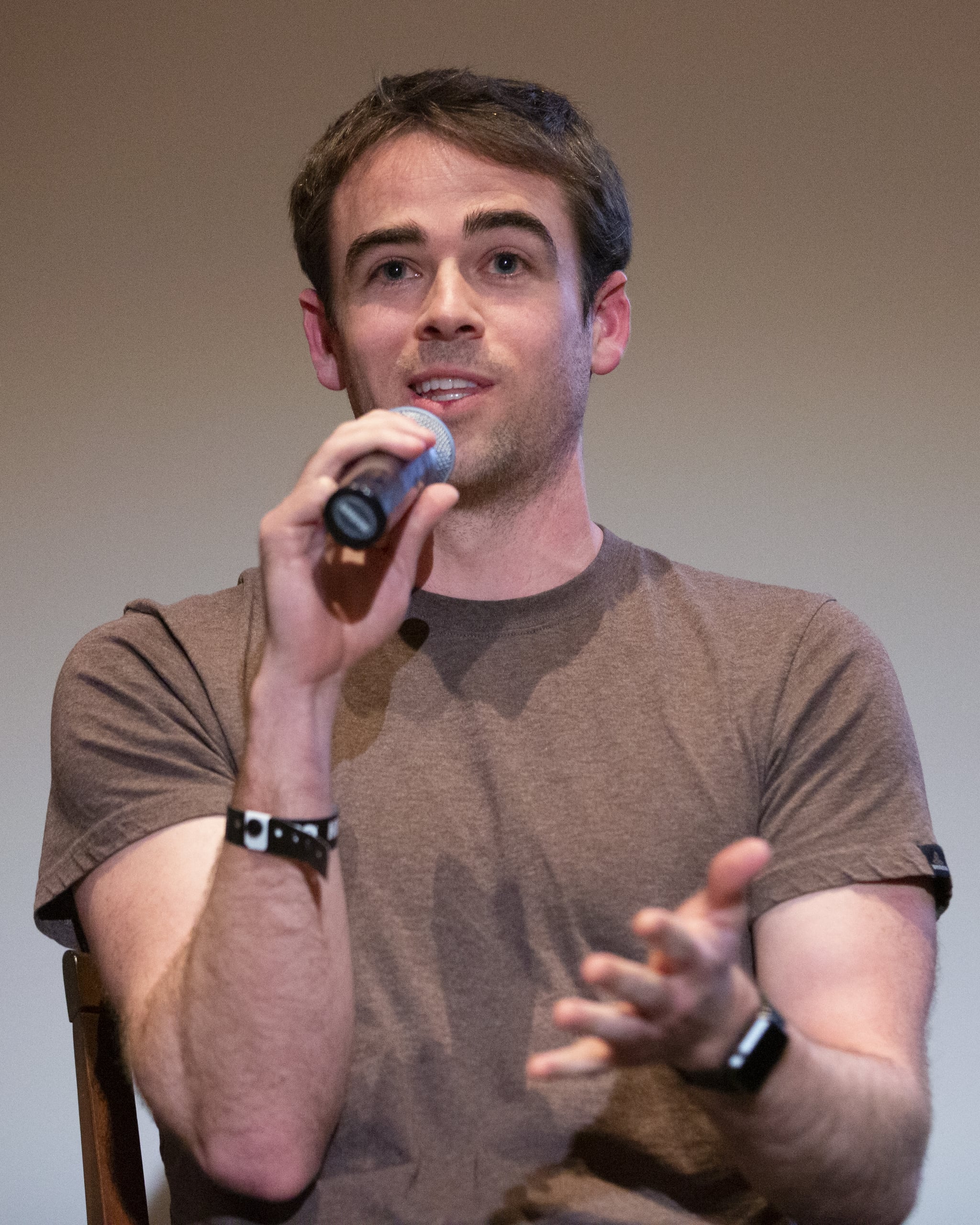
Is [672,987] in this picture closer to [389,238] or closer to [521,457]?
[521,457]

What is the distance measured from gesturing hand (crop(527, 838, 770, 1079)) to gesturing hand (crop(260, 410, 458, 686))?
425mm

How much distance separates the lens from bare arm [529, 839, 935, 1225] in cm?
93

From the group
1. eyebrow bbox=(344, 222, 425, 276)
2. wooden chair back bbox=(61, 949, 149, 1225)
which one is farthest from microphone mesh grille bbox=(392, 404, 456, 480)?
wooden chair back bbox=(61, 949, 149, 1225)

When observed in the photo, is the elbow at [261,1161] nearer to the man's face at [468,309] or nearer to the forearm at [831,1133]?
the forearm at [831,1133]

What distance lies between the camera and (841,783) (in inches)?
56.2

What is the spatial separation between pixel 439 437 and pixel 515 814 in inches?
16.5

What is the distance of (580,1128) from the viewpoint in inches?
51.8

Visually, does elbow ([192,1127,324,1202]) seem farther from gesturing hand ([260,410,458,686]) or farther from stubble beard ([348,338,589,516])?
stubble beard ([348,338,589,516])

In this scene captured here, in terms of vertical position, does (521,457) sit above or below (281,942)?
above

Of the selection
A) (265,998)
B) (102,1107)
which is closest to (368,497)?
(265,998)

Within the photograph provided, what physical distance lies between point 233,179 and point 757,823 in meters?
1.68

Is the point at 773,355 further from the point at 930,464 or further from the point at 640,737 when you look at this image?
the point at 640,737

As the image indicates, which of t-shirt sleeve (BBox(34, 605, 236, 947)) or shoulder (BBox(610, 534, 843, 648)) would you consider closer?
t-shirt sleeve (BBox(34, 605, 236, 947))

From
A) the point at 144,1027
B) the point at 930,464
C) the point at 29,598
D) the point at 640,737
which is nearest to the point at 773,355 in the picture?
the point at 930,464
